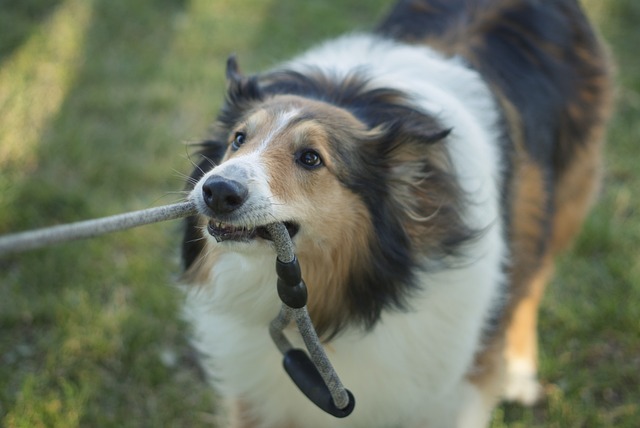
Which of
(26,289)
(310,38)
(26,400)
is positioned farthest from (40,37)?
(26,400)

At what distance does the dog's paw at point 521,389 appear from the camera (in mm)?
3232

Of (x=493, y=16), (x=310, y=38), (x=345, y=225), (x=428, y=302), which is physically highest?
(x=493, y=16)

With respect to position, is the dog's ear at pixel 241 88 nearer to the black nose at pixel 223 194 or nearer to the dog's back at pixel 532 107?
the black nose at pixel 223 194

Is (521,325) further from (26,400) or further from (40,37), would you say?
(40,37)

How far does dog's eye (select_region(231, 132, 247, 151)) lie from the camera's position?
90.5 inches

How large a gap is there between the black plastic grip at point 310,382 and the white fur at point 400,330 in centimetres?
25

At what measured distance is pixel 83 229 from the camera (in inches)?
61.6

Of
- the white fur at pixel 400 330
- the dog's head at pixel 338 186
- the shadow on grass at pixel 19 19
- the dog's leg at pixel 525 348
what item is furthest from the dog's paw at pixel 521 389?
the shadow on grass at pixel 19 19

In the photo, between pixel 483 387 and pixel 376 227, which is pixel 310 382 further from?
pixel 483 387

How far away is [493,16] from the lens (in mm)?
3533

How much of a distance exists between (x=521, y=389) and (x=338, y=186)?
1.60 metres

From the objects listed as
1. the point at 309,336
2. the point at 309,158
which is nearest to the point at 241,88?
the point at 309,158

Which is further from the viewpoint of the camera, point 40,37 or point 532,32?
point 40,37

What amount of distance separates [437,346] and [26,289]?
216 centimetres
